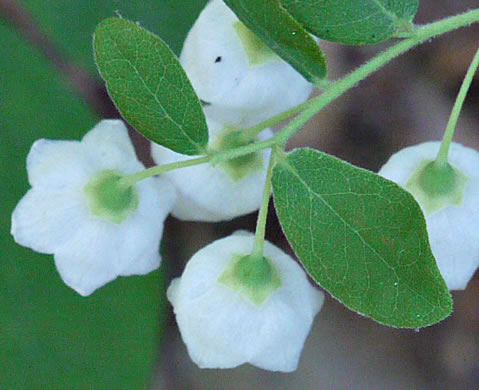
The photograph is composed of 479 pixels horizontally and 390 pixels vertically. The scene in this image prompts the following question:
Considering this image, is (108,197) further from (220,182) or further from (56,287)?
(56,287)

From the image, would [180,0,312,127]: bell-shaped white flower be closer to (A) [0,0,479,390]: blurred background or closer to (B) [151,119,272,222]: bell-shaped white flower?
(B) [151,119,272,222]: bell-shaped white flower

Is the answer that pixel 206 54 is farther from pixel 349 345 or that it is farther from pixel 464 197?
pixel 349 345

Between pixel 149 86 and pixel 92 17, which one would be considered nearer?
pixel 149 86

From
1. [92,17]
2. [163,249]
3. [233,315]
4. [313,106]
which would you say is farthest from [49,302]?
[313,106]

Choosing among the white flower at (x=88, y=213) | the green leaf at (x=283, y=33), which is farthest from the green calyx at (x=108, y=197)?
the green leaf at (x=283, y=33)

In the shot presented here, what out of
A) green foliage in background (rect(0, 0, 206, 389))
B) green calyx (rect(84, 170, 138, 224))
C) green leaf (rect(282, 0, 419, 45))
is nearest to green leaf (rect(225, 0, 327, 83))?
green leaf (rect(282, 0, 419, 45))

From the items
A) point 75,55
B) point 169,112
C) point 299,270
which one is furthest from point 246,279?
point 75,55
